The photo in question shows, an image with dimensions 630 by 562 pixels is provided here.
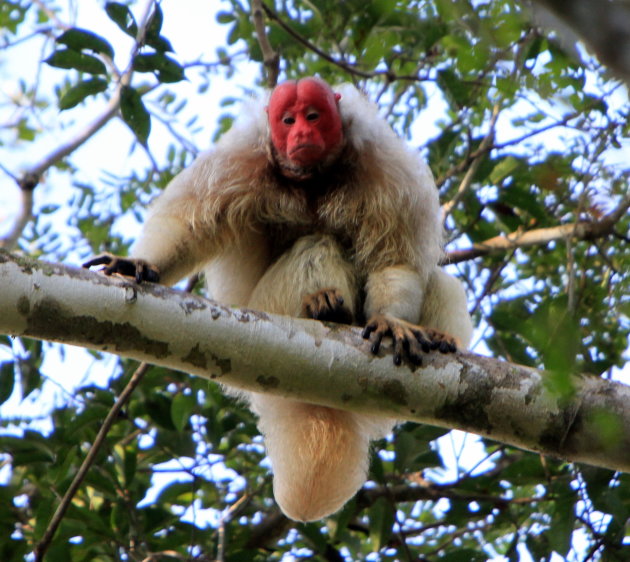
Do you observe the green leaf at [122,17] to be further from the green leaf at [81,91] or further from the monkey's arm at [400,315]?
the monkey's arm at [400,315]

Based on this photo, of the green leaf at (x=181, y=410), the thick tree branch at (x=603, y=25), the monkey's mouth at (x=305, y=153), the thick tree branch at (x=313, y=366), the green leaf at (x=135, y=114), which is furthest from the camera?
the green leaf at (x=181, y=410)

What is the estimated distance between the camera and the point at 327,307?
13.0 feet

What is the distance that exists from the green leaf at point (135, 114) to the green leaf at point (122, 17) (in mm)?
294

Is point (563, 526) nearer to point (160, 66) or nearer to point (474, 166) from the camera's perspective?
point (474, 166)

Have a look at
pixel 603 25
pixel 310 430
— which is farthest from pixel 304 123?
pixel 603 25

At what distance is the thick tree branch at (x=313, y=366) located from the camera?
2885 mm

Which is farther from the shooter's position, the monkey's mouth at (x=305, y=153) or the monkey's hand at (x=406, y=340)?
the monkey's mouth at (x=305, y=153)

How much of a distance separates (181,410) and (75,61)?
190 cm

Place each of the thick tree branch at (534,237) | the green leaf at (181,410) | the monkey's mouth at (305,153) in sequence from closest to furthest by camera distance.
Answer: the monkey's mouth at (305,153)
the green leaf at (181,410)
the thick tree branch at (534,237)

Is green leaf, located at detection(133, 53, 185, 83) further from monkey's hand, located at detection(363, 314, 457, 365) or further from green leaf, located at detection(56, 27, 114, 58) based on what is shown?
monkey's hand, located at detection(363, 314, 457, 365)

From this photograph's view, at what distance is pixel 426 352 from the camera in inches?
127

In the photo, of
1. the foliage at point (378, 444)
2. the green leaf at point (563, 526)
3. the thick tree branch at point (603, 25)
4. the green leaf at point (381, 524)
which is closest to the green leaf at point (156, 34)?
the foliage at point (378, 444)

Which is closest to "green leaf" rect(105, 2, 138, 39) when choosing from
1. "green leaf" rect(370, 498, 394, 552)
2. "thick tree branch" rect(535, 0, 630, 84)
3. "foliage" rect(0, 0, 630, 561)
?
"foliage" rect(0, 0, 630, 561)

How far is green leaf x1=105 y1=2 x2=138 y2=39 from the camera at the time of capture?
413 centimetres
